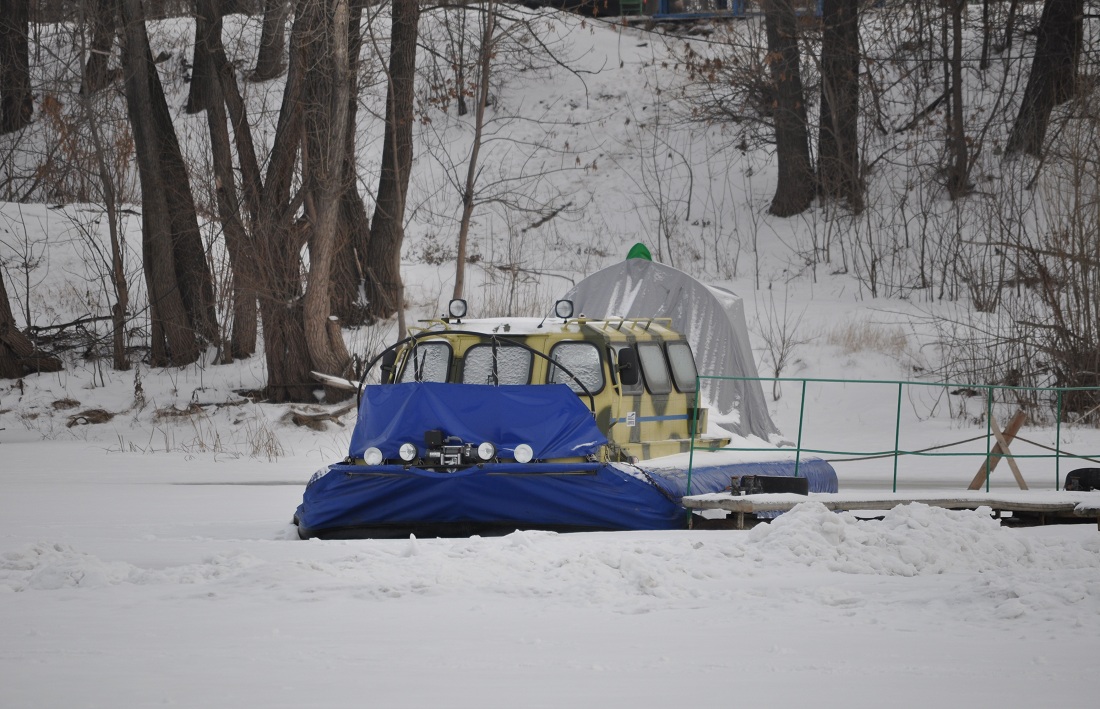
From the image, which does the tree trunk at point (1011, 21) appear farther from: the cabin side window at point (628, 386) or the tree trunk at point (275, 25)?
the cabin side window at point (628, 386)

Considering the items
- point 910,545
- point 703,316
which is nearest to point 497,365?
point 910,545

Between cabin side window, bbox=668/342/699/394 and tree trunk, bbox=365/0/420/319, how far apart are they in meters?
9.95

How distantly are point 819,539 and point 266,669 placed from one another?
477 centimetres

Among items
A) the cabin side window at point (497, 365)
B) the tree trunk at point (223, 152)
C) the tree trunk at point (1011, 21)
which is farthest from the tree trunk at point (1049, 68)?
the cabin side window at point (497, 365)

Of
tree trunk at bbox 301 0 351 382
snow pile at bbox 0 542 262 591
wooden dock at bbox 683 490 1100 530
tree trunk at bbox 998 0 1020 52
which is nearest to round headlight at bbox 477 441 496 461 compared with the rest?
wooden dock at bbox 683 490 1100 530

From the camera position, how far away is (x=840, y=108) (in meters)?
29.6

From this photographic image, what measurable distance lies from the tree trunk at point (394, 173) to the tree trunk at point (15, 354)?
20.8 feet

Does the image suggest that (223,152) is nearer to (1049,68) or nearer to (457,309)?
(457,309)

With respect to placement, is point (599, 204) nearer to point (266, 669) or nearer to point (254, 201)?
point (254, 201)

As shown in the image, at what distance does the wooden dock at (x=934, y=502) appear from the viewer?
464 inches

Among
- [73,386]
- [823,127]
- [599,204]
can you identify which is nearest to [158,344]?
[73,386]

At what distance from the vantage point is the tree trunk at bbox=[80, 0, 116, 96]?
2464cm

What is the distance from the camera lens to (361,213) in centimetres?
2617

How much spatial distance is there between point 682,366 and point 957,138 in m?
18.4
